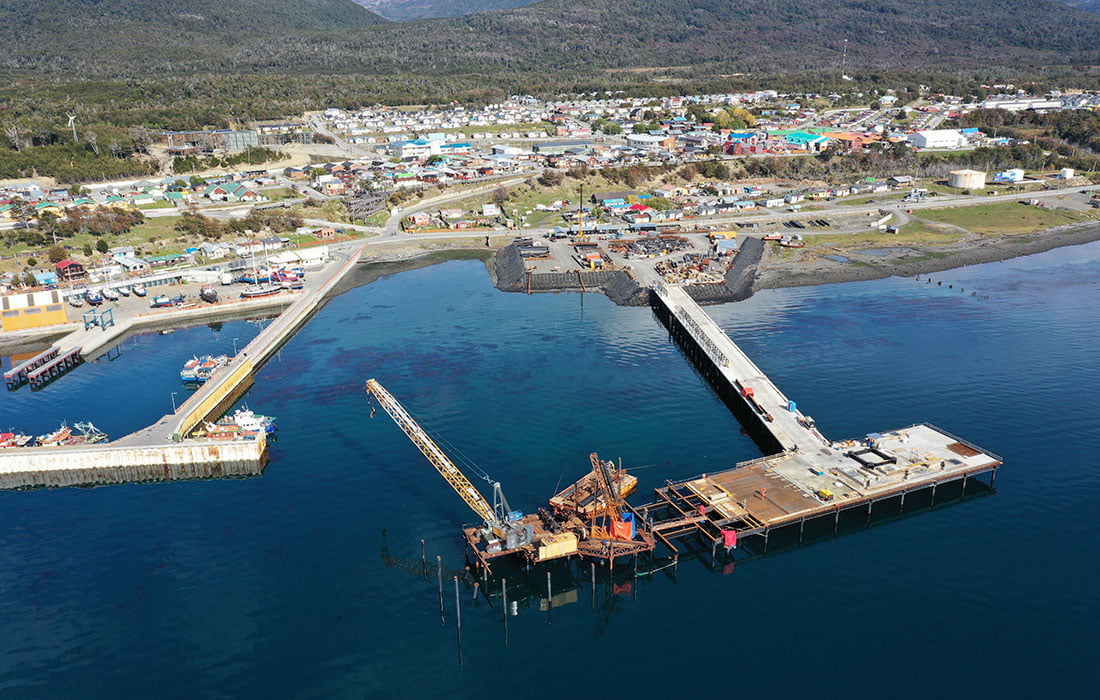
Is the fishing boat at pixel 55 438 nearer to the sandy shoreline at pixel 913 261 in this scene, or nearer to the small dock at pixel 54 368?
the small dock at pixel 54 368

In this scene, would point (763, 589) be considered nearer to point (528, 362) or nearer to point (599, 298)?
point (528, 362)

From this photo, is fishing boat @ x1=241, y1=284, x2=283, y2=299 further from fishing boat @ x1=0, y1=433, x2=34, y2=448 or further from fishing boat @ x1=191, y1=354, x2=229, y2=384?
fishing boat @ x1=0, y1=433, x2=34, y2=448

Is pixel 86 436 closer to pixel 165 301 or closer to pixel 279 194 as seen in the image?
pixel 165 301

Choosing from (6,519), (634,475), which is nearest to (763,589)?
(634,475)

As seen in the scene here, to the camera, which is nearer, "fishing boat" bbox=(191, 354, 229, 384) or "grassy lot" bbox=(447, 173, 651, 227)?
"fishing boat" bbox=(191, 354, 229, 384)

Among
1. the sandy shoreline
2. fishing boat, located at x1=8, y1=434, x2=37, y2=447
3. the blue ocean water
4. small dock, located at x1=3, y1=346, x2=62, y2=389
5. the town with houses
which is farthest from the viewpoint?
the town with houses

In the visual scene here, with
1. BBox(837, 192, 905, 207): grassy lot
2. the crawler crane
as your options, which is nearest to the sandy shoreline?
BBox(837, 192, 905, 207): grassy lot

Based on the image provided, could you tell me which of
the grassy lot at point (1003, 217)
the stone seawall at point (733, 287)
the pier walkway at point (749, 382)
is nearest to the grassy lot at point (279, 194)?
the stone seawall at point (733, 287)

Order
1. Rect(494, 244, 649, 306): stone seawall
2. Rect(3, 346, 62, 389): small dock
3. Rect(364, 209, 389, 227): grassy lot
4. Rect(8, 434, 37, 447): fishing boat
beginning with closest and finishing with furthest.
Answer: Rect(8, 434, 37, 447): fishing boat → Rect(3, 346, 62, 389): small dock → Rect(494, 244, 649, 306): stone seawall → Rect(364, 209, 389, 227): grassy lot
